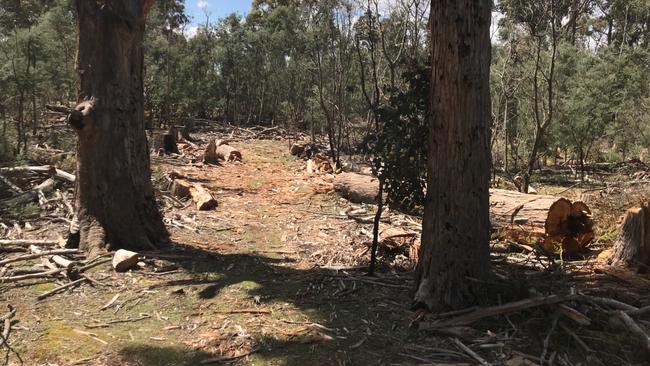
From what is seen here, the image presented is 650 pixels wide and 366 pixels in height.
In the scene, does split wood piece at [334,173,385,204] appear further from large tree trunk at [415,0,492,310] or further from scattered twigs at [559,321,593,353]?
scattered twigs at [559,321,593,353]

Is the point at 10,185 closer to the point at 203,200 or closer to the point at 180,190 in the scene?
the point at 180,190

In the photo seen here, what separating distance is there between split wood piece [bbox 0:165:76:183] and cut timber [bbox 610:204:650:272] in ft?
27.8

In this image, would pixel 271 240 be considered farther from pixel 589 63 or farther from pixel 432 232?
pixel 589 63

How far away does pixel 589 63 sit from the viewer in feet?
67.3

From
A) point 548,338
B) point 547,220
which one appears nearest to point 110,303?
point 548,338

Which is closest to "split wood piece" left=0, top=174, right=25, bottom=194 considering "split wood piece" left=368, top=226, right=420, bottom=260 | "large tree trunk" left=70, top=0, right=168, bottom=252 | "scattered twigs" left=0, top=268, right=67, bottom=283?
"large tree trunk" left=70, top=0, right=168, bottom=252

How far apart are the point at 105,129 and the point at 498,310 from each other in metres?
4.75

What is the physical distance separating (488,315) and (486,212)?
0.88 metres

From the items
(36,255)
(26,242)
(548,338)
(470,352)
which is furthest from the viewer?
(26,242)

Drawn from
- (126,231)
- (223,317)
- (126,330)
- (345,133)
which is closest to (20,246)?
(126,231)

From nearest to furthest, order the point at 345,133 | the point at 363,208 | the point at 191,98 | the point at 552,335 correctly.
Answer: the point at 552,335, the point at 363,208, the point at 345,133, the point at 191,98

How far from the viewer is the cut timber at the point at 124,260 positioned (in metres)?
5.70

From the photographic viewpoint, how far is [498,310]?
13.9 feet

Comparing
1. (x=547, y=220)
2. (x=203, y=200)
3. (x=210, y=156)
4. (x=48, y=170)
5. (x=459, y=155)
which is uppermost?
(x=459, y=155)
